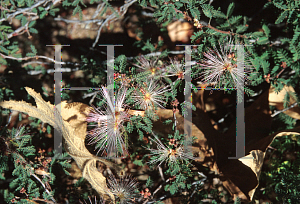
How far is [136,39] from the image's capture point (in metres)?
3.09

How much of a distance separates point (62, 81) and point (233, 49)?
Result: 1.95 meters

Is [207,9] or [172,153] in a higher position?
[207,9]

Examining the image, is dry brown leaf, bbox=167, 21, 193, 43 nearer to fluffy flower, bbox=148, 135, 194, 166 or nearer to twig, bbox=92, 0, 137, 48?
twig, bbox=92, 0, 137, 48

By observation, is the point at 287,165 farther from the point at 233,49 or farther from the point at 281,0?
the point at 281,0

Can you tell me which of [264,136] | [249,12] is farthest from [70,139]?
[249,12]

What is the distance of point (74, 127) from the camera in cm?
235

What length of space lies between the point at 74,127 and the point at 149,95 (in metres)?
0.74

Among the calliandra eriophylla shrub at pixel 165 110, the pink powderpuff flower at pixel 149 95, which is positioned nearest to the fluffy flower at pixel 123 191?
the calliandra eriophylla shrub at pixel 165 110

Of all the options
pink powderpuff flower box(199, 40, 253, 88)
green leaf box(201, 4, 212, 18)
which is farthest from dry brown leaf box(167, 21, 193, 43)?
green leaf box(201, 4, 212, 18)

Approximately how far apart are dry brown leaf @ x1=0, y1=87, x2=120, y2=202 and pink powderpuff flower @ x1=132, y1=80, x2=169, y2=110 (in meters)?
0.53

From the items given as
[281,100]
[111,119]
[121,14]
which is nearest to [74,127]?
[111,119]

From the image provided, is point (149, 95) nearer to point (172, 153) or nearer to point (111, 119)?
point (111, 119)

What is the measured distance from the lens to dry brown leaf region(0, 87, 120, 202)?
226cm

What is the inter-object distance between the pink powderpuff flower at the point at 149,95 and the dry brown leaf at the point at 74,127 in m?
0.53
